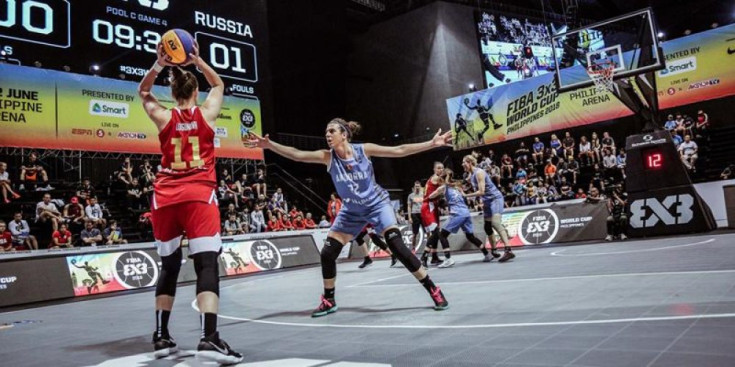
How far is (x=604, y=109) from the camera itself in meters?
20.5

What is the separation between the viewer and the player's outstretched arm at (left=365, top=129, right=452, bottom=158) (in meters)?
4.71

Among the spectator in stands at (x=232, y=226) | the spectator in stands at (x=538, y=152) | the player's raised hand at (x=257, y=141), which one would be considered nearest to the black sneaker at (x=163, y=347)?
the player's raised hand at (x=257, y=141)

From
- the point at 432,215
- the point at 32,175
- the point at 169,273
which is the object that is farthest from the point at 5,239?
the point at 169,273

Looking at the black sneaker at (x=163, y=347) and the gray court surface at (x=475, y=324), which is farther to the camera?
the black sneaker at (x=163, y=347)

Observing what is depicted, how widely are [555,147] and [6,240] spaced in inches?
745

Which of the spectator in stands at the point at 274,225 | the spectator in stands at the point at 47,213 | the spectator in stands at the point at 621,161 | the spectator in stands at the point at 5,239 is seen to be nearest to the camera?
the spectator in stands at the point at 5,239

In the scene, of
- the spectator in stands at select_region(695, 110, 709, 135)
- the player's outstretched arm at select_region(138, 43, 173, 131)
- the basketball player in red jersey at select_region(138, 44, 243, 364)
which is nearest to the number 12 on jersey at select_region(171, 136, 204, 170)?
the basketball player in red jersey at select_region(138, 44, 243, 364)

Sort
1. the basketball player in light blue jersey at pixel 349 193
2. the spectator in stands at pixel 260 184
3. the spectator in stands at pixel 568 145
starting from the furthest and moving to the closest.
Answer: the spectator in stands at pixel 568 145 < the spectator in stands at pixel 260 184 < the basketball player in light blue jersey at pixel 349 193

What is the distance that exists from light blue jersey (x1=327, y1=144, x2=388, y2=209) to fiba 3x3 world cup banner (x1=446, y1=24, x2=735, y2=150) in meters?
13.2

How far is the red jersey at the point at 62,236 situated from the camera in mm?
13188

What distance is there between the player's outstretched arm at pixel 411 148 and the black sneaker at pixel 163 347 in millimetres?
2393

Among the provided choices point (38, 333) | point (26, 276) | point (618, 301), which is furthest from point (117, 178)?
point (618, 301)

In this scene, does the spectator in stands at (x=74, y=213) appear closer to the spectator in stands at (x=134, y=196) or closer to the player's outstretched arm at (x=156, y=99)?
Answer: the spectator in stands at (x=134, y=196)

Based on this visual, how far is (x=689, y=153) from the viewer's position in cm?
1644
